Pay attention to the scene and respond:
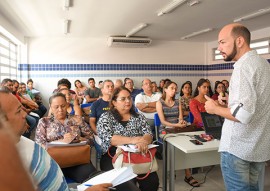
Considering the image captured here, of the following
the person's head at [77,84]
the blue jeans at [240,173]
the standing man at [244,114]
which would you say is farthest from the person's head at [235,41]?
the person's head at [77,84]

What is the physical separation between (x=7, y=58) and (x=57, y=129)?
5290 millimetres

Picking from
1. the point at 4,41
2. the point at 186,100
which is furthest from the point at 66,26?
the point at 186,100

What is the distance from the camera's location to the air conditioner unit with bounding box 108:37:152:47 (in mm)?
7627

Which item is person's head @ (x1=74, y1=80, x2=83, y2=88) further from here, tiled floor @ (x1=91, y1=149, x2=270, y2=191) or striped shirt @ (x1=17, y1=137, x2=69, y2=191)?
striped shirt @ (x1=17, y1=137, x2=69, y2=191)

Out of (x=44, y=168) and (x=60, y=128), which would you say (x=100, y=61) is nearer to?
(x=60, y=128)

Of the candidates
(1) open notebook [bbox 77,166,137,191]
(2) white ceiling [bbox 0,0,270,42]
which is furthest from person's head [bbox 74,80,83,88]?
(1) open notebook [bbox 77,166,137,191]

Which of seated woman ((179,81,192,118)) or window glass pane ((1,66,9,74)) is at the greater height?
window glass pane ((1,66,9,74))

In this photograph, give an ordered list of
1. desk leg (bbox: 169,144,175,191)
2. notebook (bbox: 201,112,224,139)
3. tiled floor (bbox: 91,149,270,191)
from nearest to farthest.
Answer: desk leg (bbox: 169,144,175,191)
notebook (bbox: 201,112,224,139)
tiled floor (bbox: 91,149,270,191)

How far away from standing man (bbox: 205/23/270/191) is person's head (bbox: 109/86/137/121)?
1096mm

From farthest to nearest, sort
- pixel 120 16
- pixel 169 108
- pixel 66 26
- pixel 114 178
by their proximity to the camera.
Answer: pixel 66 26 < pixel 120 16 < pixel 169 108 < pixel 114 178

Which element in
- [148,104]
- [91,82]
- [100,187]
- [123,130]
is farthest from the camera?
[91,82]

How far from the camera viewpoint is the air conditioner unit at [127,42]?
7.63 meters

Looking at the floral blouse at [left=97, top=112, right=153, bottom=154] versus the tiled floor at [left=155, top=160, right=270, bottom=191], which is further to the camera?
the tiled floor at [left=155, top=160, right=270, bottom=191]

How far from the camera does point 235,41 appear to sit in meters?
1.61
